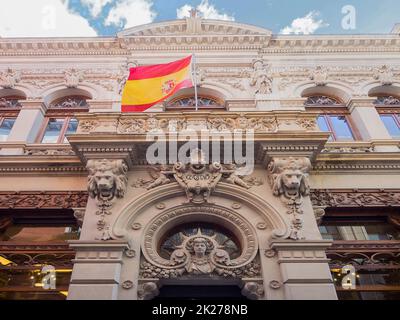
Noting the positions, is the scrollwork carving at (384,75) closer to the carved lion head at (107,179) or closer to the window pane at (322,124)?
the window pane at (322,124)

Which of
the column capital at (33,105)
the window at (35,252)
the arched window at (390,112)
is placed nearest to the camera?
the window at (35,252)

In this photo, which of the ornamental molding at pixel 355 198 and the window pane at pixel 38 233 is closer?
the window pane at pixel 38 233

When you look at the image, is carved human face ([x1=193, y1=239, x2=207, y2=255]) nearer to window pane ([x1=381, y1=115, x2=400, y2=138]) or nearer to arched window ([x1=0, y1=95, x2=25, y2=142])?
arched window ([x1=0, y1=95, x2=25, y2=142])

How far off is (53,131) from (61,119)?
0.64 meters

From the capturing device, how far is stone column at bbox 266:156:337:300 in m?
6.58

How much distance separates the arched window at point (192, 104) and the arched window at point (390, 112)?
235 inches

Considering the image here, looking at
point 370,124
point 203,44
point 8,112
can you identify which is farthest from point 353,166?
point 8,112

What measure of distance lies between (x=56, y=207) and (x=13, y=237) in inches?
53.7

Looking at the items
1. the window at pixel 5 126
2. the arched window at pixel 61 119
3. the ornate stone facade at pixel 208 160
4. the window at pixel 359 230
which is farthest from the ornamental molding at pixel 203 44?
the window at pixel 359 230

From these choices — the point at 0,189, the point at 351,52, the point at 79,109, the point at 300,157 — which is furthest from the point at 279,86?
the point at 0,189

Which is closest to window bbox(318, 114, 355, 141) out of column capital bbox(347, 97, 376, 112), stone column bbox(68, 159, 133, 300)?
column capital bbox(347, 97, 376, 112)

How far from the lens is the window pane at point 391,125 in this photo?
460 inches

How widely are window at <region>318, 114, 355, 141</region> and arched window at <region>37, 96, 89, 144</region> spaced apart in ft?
29.3
